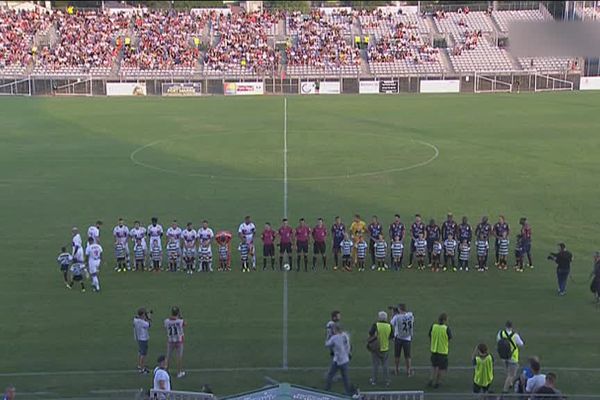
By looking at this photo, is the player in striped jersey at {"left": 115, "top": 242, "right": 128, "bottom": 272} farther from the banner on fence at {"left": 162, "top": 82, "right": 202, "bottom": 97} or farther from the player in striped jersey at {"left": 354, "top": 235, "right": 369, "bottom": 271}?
the banner on fence at {"left": 162, "top": 82, "right": 202, "bottom": 97}

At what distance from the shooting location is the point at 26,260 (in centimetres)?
1980

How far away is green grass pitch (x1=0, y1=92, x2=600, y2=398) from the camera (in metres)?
14.1

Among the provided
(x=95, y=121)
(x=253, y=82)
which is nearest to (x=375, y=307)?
(x=95, y=121)

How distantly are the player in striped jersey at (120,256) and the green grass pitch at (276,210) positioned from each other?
1.36ft

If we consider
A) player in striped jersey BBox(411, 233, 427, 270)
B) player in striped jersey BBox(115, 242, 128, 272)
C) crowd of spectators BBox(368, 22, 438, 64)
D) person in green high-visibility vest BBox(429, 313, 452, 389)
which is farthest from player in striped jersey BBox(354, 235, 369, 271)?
crowd of spectators BBox(368, 22, 438, 64)

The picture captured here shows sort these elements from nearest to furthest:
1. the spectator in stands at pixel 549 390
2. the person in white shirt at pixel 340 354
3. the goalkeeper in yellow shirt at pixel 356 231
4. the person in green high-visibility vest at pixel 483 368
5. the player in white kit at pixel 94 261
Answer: the spectator in stands at pixel 549 390 → the person in green high-visibility vest at pixel 483 368 → the person in white shirt at pixel 340 354 → the player in white kit at pixel 94 261 → the goalkeeper in yellow shirt at pixel 356 231

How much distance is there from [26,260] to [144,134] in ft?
66.5

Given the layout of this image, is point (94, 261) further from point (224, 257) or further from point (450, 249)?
point (450, 249)

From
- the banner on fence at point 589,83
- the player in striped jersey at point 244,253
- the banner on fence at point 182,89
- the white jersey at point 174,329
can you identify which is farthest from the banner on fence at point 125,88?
the white jersey at point 174,329

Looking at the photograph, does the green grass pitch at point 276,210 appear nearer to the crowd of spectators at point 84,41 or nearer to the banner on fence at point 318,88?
the banner on fence at point 318,88

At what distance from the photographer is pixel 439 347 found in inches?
491

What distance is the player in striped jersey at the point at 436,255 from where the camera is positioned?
18875mm

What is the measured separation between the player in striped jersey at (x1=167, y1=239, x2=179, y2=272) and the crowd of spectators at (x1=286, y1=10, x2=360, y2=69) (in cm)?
4383

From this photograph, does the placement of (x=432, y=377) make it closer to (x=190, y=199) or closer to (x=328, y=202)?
(x=328, y=202)
